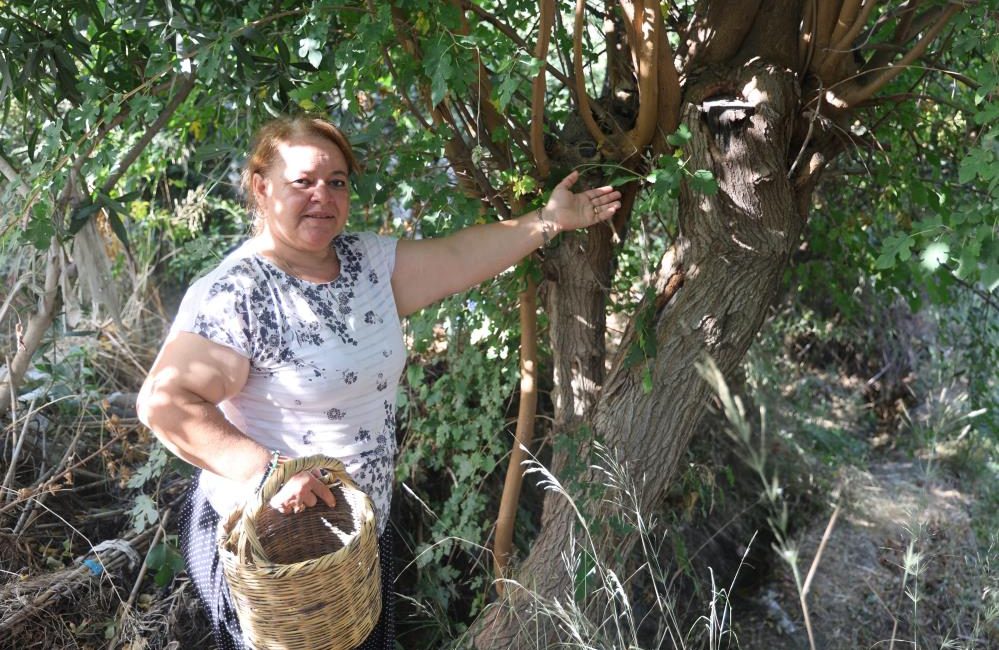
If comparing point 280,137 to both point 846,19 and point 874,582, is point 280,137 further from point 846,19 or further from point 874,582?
point 874,582

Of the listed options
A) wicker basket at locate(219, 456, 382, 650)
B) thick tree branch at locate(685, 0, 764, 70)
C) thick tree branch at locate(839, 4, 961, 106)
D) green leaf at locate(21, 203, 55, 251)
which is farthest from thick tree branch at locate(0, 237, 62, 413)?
thick tree branch at locate(839, 4, 961, 106)

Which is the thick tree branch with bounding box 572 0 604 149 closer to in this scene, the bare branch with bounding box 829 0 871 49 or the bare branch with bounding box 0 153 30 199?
the bare branch with bounding box 829 0 871 49

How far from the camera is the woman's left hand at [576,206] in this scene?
8.31ft

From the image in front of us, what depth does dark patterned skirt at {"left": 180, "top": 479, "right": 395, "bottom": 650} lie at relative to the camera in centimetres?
230

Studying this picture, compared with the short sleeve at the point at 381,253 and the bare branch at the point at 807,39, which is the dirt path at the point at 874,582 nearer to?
Answer: the bare branch at the point at 807,39

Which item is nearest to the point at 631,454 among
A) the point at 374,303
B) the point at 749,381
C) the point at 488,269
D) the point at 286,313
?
the point at 488,269

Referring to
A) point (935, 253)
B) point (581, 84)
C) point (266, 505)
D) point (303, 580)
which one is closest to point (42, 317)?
point (266, 505)

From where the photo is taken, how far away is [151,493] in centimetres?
364

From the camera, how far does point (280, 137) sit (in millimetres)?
2359

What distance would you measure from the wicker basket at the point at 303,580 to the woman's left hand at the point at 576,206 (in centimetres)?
88

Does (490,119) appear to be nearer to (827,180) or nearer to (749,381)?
(827,180)

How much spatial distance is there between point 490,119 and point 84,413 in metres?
2.01

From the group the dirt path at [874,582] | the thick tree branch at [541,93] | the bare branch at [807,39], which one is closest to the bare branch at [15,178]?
the thick tree branch at [541,93]

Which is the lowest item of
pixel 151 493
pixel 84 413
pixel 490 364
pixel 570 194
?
pixel 151 493
